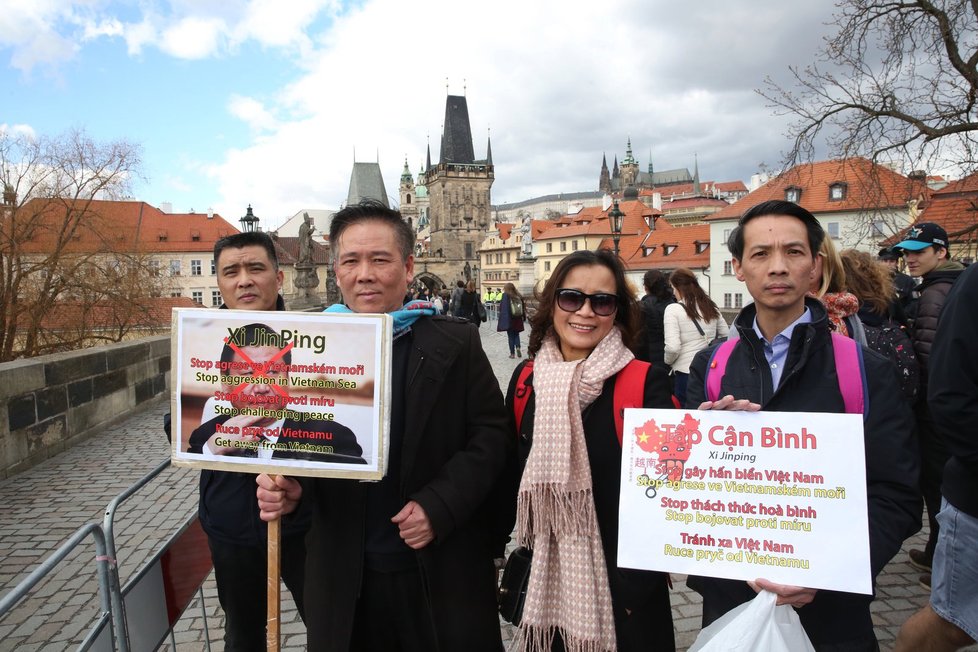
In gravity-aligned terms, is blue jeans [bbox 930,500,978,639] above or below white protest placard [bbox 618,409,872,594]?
below

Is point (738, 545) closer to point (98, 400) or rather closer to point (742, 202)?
point (98, 400)

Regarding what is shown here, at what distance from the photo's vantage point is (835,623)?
1809 mm

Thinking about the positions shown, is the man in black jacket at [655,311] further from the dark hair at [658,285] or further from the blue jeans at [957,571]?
the blue jeans at [957,571]

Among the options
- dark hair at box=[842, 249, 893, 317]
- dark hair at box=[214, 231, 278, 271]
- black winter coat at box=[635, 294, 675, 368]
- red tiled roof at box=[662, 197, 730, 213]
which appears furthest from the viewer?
red tiled roof at box=[662, 197, 730, 213]

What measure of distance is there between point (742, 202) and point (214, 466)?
43.3 metres

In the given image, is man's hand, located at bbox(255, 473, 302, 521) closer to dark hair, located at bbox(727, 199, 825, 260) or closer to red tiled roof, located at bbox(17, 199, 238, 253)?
dark hair, located at bbox(727, 199, 825, 260)

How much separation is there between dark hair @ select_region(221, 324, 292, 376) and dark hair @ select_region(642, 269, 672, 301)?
4.65m

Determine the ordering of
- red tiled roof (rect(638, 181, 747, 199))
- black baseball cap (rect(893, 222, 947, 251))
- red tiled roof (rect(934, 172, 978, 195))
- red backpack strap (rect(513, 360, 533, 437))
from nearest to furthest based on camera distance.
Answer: red backpack strap (rect(513, 360, 533, 437))
black baseball cap (rect(893, 222, 947, 251))
red tiled roof (rect(934, 172, 978, 195))
red tiled roof (rect(638, 181, 747, 199))

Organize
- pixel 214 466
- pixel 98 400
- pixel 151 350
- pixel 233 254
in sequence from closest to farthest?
1. pixel 214 466
2. pixel 233 254
3. pixel 98 400
4. pixel 151 350

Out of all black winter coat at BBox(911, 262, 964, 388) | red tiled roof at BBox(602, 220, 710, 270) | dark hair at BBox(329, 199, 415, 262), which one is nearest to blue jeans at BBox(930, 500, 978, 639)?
black winter coat at BBox(911, 262, 964, 388)

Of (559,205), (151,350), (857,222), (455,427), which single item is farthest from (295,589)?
(559,205)

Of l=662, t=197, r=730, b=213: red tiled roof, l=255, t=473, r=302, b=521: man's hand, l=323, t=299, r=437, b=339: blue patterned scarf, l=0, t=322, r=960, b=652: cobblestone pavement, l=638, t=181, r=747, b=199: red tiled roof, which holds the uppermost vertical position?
l=638, t=181, r=747, b=199: red tiled roof

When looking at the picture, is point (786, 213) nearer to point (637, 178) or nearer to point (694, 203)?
point (694, 203)

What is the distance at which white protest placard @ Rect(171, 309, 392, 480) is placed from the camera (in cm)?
183
